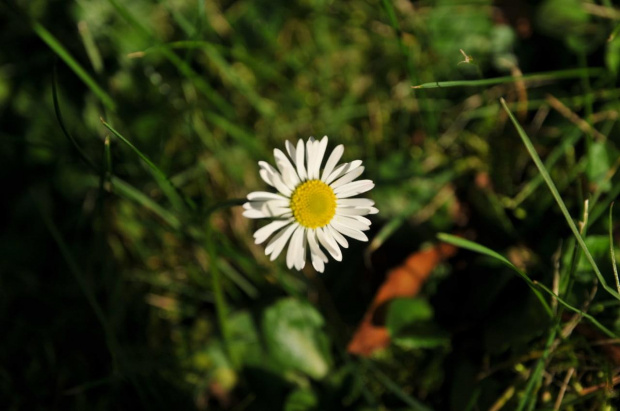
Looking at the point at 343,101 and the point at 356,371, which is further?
the point at 343,101

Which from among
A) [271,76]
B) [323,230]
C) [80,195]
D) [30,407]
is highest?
[271,76]

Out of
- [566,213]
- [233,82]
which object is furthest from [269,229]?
[233,82]

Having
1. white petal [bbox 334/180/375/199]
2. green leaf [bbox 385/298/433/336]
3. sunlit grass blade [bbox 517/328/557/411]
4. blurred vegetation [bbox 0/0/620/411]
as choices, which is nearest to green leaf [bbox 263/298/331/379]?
blurred vegetation [bbox 0/0/620/411]

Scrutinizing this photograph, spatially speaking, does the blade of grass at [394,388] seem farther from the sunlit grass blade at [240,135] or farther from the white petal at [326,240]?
the sunlit grass blade at [240,135]

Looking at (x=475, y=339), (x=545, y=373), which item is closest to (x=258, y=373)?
(x=475, y=339)

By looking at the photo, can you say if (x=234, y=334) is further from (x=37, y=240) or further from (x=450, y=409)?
(x=37, y=240)

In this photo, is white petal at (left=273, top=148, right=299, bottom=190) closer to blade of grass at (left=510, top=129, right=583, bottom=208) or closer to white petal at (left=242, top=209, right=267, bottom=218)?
white petal at (left=242, top=209, right=267, bottom=218)

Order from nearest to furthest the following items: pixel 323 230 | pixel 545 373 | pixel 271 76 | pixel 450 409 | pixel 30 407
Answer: pixel 323 230 < pixel 545 373 < pixel 450 409 < pixel 30 407 < pixel 271 76
